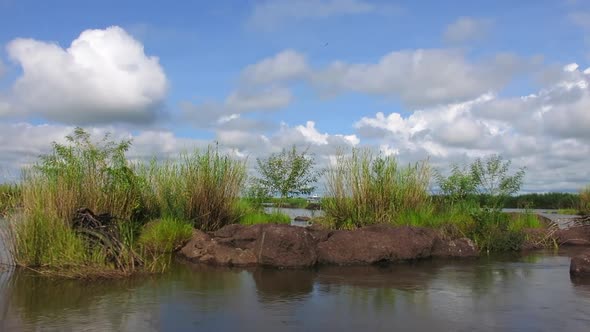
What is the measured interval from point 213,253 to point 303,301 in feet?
11.7

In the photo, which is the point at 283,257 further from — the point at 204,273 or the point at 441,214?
the point at 441,214

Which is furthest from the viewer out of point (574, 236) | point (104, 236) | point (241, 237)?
point (574, 236)

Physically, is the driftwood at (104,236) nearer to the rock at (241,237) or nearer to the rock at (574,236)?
the rock at (241,237)

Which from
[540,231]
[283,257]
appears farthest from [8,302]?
[540,231]

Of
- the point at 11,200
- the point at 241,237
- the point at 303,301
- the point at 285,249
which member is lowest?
the point at 303,301

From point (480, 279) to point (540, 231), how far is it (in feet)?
21.0

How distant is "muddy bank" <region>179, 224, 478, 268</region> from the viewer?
8.78m

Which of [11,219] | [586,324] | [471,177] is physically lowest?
[586,324]

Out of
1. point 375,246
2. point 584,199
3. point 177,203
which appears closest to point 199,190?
point 177,203

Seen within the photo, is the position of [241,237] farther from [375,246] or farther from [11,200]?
[11,200]

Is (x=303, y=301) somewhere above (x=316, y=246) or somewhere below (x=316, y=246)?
below

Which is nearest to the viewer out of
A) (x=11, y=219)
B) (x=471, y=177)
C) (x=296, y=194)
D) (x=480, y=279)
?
(x=480, y=279)

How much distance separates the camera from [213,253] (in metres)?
9.14

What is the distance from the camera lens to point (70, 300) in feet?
19.3
